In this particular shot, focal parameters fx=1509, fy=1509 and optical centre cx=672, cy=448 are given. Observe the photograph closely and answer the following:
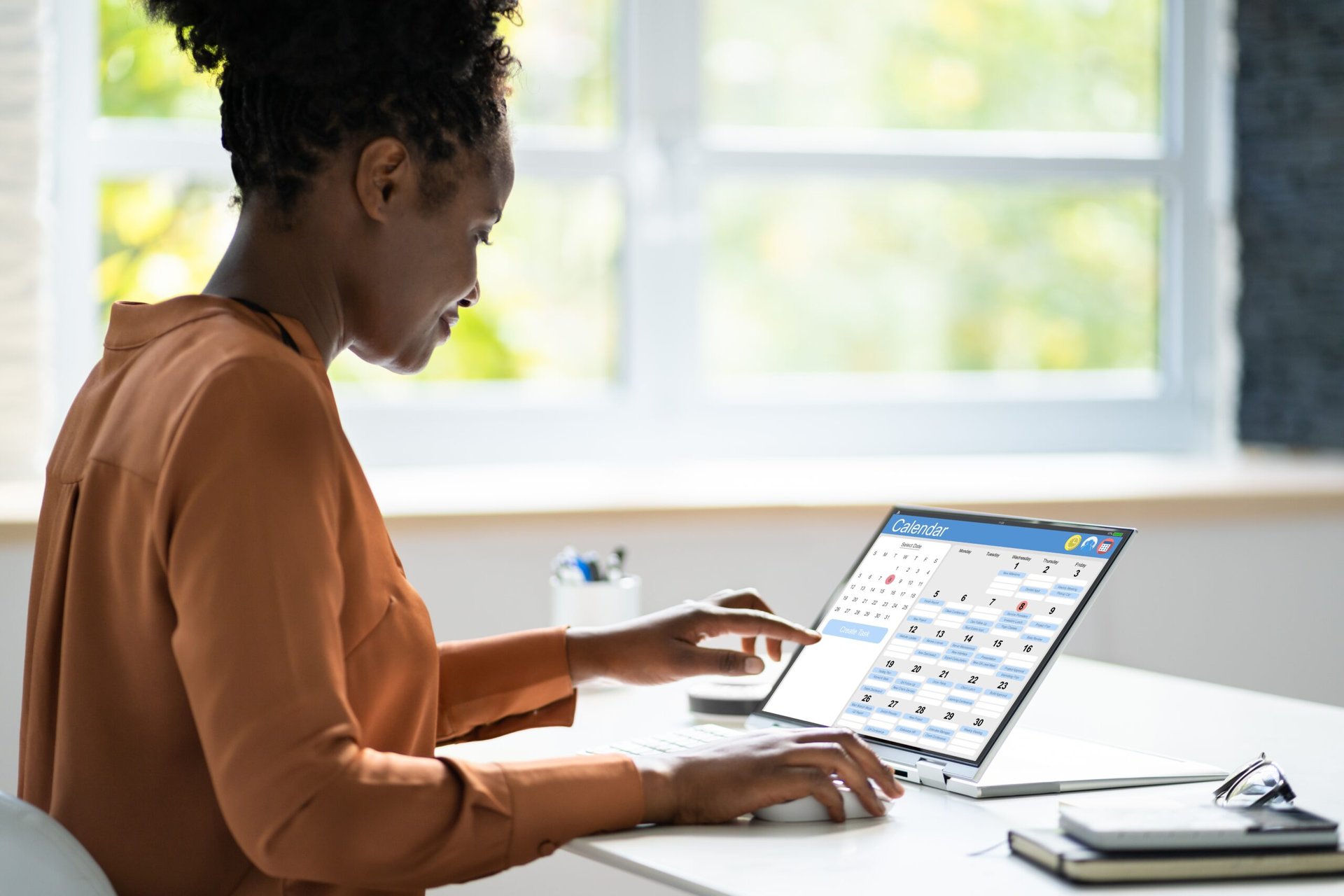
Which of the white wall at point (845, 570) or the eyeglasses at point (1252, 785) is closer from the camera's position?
the eyeglasses at point (1252, 785)

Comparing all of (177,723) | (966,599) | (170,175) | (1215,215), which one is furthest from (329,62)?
(1215,215)

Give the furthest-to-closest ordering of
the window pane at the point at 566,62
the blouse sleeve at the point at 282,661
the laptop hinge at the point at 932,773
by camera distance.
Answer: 1. the window pane at the point at 566,62
2. the laptop hinge at the point at 932,773
3. the blouse sleeve at the point at 282,661

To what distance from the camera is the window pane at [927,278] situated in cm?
287

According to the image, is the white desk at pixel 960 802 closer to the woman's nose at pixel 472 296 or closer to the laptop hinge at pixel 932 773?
the laptop hinge at pixel 932 773

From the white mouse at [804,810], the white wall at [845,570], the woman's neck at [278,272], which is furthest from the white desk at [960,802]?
the white wall at [845,570]

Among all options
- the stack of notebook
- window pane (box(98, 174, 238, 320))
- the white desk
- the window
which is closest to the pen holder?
the white desk

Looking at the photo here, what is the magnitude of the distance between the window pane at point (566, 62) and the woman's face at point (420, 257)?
1.57 metres

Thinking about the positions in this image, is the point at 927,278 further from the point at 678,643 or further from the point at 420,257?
the point at 420,257

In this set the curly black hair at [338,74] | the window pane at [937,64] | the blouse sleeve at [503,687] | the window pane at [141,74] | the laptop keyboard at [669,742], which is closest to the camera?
the curly black hair at [338,74]

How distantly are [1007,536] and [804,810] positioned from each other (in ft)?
1.15

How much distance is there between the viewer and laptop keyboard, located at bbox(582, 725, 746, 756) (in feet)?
4.30

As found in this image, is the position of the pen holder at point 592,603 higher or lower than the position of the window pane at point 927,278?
lower

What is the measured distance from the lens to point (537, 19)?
8.84ft


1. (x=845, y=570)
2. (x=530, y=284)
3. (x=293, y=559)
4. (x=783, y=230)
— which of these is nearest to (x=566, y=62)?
(x=530, y=284)
